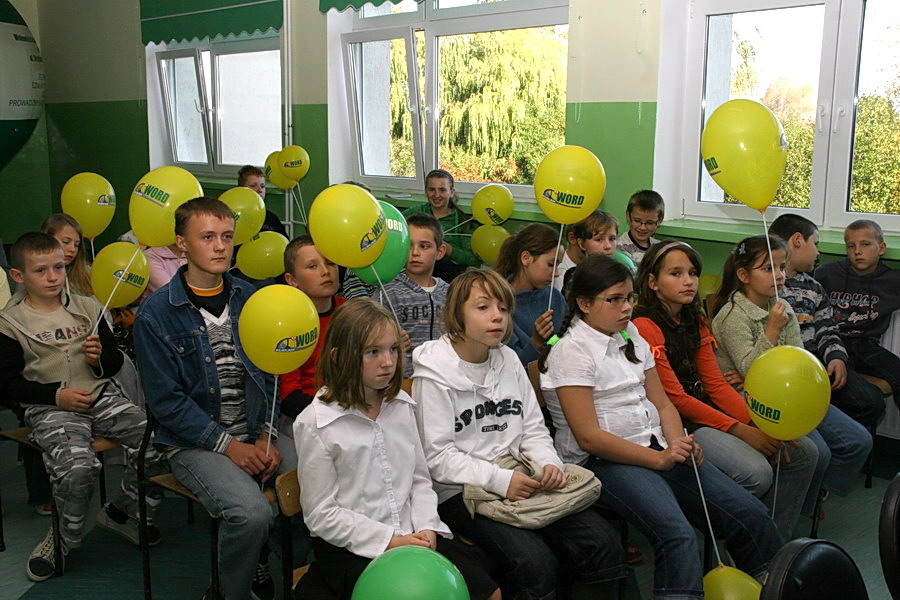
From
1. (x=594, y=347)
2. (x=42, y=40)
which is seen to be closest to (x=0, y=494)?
(x=594, y=347)

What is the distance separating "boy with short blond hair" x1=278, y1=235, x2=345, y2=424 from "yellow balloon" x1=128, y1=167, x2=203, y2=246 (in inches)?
16.8

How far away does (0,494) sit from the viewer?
310 cm

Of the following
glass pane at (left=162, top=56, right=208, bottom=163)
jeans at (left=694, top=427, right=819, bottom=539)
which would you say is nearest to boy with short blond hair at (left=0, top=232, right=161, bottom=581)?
jeans at (left=694, top=427, right=819, bottom=539)

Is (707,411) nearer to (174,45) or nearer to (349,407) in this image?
(349,407)

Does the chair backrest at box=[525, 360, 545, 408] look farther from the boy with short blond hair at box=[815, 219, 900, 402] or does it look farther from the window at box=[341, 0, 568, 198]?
the window at box=[341, 0, 568, 198]

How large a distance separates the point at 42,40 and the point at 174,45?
1731 millimetres

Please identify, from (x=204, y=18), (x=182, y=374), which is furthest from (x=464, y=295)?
(x=204, y=18)

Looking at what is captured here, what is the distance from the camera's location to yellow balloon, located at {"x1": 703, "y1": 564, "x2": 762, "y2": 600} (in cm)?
197

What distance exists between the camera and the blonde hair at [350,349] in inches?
72.2

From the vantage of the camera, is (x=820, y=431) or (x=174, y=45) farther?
(x=174, y=45)

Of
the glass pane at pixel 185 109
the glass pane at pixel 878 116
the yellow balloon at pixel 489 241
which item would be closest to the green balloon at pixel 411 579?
the yellow balloon at pixel 489 241

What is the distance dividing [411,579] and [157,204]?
1865 millimetres

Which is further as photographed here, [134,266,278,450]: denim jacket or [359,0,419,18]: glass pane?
[359,0,419,18]: glass pane

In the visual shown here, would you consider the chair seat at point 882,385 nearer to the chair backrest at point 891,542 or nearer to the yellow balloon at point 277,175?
the chair backrest at point 891,542
